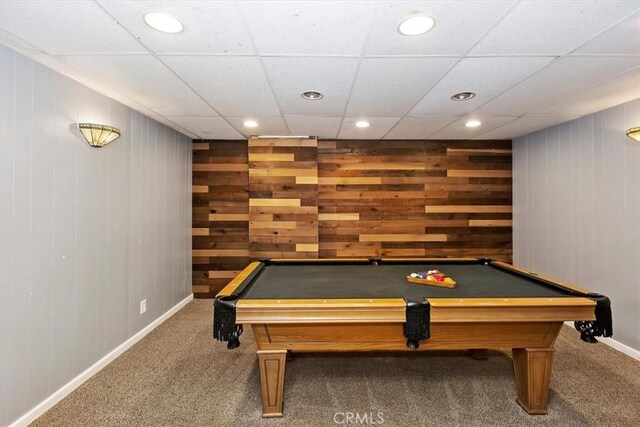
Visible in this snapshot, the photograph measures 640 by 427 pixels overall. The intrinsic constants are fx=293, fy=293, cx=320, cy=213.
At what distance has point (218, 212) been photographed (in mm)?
4285

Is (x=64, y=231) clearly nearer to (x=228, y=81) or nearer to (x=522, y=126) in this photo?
(x=228, y=81)

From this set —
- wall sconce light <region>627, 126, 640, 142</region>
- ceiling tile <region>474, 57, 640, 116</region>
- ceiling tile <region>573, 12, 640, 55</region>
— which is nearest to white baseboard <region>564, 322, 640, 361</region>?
wall sconce light <region>627, 126, 640, 142</region>

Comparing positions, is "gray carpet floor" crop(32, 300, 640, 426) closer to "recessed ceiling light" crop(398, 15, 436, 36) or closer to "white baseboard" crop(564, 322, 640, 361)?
"white baseboard" crop(564, 322, 640, 361)

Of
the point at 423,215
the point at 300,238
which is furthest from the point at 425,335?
the point at 423,215

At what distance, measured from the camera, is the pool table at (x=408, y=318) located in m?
1.70

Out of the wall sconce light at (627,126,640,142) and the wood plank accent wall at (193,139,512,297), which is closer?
the wall sconce light at (627,126,640,142)

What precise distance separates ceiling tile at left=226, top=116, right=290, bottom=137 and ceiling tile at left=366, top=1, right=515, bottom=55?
1.70 meters

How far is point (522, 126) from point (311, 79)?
2808 millimetres

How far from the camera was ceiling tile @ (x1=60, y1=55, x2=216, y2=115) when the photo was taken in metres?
1.87

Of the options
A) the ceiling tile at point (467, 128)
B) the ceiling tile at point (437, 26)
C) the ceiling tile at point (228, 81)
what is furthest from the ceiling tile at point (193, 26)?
the ceiling tile at point (467, 128)

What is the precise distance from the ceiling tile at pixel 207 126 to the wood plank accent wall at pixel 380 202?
0.31 metres

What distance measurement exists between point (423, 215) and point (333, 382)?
2.81 metres

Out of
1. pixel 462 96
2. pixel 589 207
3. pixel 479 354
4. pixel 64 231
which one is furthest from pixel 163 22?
pixel 589 207

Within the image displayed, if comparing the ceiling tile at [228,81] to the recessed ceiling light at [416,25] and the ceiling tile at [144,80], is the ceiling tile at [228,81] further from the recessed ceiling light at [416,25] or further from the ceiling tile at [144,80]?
the recessed ceiling light at [416,25]
